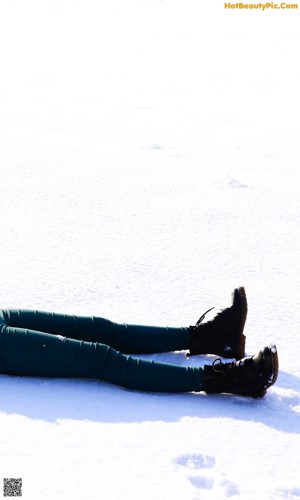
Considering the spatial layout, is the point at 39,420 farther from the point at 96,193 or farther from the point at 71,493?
the point at 96,193

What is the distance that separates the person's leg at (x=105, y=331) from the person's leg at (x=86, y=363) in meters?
0.17

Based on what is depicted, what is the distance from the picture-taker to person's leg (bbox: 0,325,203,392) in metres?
2.98

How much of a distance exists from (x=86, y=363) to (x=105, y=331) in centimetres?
30

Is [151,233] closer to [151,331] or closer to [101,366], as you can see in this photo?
[151,331]

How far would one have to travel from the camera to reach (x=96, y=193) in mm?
5523

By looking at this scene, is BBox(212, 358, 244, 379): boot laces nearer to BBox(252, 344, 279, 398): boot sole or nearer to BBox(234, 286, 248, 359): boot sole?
BBox(252, 344, 279, 398): boot sole

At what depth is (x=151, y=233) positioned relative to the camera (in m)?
4.84

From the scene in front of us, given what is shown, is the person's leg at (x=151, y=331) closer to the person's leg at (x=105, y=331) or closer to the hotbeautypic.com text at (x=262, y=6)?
the person's leg at (x=105, y=331)

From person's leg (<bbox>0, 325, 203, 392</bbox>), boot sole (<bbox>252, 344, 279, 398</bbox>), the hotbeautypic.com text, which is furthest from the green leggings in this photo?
the hotbeautypic.com text

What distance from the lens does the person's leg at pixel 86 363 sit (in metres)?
2.98

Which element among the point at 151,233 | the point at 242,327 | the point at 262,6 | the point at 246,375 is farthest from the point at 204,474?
the point at 262,6

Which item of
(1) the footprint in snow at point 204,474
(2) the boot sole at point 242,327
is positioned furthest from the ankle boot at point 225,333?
(1) the footprint in snow at point 204,474

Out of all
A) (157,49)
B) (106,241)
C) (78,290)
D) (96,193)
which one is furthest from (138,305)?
(157,49)

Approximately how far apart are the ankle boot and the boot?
0.29m
